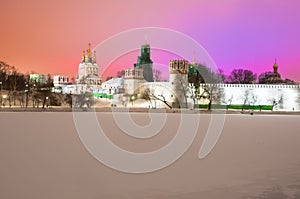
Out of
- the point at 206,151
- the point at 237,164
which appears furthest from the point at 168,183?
the point at 206,151

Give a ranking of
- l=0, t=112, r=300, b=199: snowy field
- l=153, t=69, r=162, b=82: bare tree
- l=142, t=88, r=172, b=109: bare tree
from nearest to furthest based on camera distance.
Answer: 1. l=0, t=112, r=300, b=199: snowy field
2. l=142, t=88, r=172, b=109: bare tree
3. l=153, t=69, r=162, b=82: bare tree

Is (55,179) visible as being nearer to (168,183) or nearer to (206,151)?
(168,183)

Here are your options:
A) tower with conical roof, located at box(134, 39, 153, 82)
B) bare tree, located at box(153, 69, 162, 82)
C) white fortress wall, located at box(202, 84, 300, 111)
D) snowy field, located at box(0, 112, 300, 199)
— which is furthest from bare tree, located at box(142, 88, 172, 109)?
snowy field, located at box(0, 112, 300, 199)

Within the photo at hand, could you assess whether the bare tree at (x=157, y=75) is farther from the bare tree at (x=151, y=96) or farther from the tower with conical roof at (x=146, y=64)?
the bare tree at (x=151, y=96)

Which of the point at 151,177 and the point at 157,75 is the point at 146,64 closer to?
the point at 157,75

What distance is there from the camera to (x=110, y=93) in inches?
3172

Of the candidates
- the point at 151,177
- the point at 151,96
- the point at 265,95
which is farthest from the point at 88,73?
the point at 151,177

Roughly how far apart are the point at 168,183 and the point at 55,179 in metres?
2.09

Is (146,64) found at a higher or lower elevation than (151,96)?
higher

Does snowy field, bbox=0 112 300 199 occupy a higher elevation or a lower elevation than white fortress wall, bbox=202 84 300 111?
lower

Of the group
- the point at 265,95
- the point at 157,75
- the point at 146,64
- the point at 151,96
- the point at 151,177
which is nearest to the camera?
the point at 151,177

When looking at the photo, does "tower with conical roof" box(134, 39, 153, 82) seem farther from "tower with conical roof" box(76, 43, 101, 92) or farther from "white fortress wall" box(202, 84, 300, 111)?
"white fortress wall" box(202, 84, 300, 111)

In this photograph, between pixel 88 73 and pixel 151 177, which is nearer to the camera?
pixel 151 177

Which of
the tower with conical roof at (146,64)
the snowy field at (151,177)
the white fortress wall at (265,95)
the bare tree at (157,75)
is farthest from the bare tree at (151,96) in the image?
the snowy field at (151,177)
